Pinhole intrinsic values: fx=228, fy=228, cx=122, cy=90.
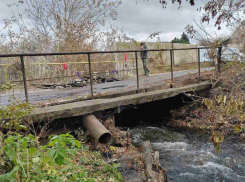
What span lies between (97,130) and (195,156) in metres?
2.85

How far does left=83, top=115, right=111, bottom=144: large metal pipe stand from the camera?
4.30 m

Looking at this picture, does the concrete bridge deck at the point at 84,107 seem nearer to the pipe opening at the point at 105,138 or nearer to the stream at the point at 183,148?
the pipe opening at the point at 105,138

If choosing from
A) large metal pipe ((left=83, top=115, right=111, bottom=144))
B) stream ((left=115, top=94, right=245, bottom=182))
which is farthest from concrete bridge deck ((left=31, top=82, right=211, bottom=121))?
stream ((left=115, top=94, right=245, bottom=182))

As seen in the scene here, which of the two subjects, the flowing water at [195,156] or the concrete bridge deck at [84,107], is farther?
the flowing water at [195,156]

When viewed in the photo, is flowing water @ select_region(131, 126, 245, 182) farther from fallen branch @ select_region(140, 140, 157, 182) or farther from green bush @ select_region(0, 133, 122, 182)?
green bush @ select_region(0, 133, 122, 182)

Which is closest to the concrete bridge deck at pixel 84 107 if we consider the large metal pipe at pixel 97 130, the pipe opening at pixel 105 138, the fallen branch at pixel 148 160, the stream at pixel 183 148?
the large metal pipe at pixel 97 130

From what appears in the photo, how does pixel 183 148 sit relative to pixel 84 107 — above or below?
below

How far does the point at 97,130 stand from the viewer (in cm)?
438

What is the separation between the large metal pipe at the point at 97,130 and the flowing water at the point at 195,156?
155 cm

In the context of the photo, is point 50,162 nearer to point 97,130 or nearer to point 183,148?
point 97,130

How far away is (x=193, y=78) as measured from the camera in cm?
885

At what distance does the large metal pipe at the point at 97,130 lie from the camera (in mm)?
4301

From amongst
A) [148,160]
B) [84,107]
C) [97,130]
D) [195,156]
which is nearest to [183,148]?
[195,156]

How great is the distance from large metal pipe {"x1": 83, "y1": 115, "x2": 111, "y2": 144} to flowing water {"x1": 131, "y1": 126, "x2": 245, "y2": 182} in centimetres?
155
